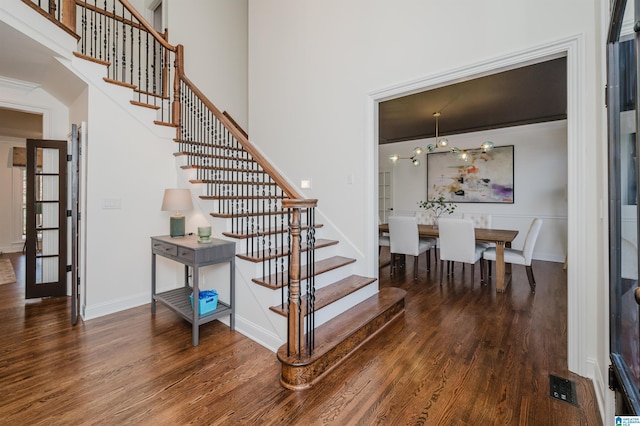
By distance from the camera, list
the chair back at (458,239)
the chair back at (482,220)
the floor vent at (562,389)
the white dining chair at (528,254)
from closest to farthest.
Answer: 1. the floor vent at (562,389)
2. the white dining chair at (528,254)
3. the chair back at (458,239)
4. the chair back at (482,220)

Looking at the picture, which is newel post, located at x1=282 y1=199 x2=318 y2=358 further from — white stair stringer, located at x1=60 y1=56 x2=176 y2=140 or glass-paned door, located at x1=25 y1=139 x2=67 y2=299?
glass-paned door, located at x1=25 y1=139 x2=67 y2=299

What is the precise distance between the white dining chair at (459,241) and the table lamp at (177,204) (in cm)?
326

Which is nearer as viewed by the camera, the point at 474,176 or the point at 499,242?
the point at 499,242

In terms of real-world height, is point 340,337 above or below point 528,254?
below

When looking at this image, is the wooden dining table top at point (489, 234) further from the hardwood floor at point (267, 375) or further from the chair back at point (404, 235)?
the hardwood floor at point (267, 375)

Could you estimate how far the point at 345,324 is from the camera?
7.84ft

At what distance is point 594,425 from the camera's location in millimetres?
1553

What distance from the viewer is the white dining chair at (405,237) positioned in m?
4.21

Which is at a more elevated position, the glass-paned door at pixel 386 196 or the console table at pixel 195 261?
the glass-paned door at pixel 386 196

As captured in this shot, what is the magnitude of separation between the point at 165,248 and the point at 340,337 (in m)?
1.95

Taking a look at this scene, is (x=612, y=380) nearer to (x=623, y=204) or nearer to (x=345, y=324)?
(x=623, y=204)

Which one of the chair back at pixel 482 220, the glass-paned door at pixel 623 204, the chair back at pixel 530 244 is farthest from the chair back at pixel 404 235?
the glass-paned door at pixel 623 204

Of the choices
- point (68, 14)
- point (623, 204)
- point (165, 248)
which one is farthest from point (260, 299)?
point (68, 14)

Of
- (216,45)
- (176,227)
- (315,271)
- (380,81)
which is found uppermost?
(216,45)
